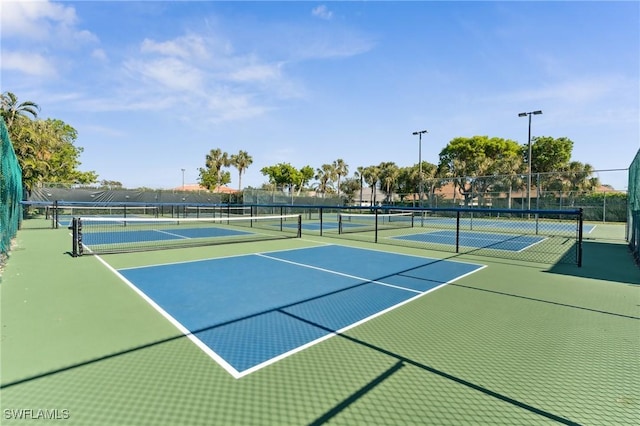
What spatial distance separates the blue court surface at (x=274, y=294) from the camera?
4023 mm

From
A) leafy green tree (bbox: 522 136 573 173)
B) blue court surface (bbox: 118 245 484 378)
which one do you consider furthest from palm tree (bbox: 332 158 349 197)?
blue court surface (bbox: 118 245 484 378)

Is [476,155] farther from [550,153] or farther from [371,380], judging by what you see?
[371,380]

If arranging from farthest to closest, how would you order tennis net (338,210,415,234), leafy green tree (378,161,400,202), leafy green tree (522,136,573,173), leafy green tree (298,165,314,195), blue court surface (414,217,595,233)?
leafy green tree (298,165,314,195), leafy green tree (378,161,400,202), leafy green tree (522,136,573,173), blue court surface (414,217,595,233), tennis net (338,210,415,234)

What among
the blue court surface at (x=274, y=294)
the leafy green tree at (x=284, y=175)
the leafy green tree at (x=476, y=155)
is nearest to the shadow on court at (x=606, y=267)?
the blue court surface at (x=274, y=294)

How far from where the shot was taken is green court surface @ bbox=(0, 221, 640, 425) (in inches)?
107

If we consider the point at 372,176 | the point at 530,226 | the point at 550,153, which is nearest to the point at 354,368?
the point at 530,226

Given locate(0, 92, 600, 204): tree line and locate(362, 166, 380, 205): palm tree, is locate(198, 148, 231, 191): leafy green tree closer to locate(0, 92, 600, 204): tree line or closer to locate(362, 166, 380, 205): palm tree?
locate(0, 92, 600, 204): tree line

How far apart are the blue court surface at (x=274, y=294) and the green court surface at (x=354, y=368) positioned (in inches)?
9.7

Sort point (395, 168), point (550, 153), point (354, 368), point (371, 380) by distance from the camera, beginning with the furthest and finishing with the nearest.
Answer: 1. point (395, 168)
2. point (550, 153)
3. point (354, 368)
4. point (371, 380)

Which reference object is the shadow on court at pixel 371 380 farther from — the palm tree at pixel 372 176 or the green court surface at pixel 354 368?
the palm tree at pixel 372 176

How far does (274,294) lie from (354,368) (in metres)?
2.83

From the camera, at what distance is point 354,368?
340cm

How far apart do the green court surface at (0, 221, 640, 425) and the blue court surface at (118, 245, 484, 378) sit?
9.7 inches

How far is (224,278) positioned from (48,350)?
3.55 metres
